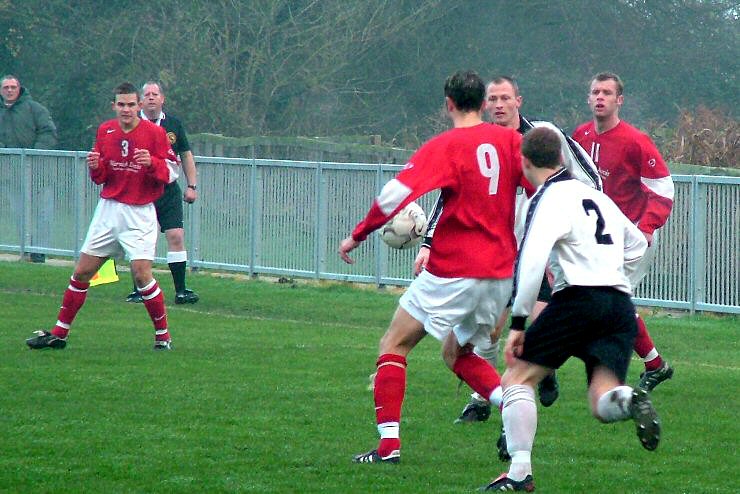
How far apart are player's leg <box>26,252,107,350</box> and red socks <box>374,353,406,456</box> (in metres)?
4.40

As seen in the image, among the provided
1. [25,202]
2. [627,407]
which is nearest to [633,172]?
[627,407]

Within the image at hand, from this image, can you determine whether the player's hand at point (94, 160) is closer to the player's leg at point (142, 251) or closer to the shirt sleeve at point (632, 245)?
the player's leg at point (142, 251)

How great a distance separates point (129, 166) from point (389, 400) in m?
4.57

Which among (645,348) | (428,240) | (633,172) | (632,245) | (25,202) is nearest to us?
(632,245)

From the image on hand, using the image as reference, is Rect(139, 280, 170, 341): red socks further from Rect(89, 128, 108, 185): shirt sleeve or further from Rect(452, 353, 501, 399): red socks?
Rect(452, 353, 501, 399): red socks

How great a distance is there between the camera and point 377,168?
16.2 m

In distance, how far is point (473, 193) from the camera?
702cm

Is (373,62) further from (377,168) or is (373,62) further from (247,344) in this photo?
(247,344)

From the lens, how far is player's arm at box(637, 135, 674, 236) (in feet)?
30.2

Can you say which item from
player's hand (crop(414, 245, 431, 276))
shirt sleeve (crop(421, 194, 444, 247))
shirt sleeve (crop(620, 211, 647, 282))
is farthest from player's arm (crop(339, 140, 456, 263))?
shirt sleeve (crop(620, 211, 647, 282))

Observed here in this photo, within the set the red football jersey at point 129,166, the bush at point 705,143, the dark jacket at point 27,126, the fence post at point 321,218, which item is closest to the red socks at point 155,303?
the red football jersey at point 129,166

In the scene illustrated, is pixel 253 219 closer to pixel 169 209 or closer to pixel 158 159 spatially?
pixel 169 209

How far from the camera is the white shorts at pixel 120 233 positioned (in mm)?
10914

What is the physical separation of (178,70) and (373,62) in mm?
5461
